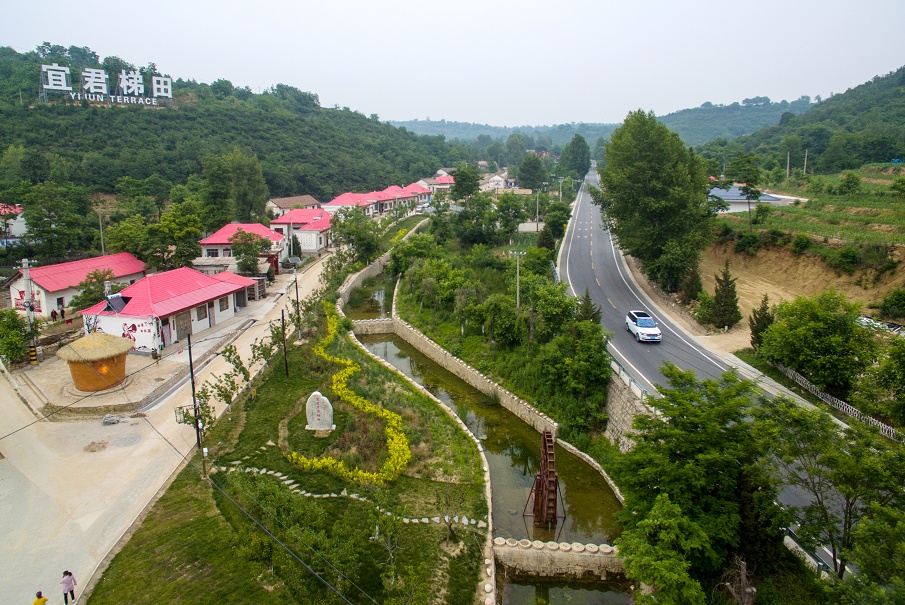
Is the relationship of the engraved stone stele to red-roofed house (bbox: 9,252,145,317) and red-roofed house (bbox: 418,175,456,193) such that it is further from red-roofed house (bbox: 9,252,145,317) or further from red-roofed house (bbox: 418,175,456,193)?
red-roofed house (bbox: 418,175,456,193)

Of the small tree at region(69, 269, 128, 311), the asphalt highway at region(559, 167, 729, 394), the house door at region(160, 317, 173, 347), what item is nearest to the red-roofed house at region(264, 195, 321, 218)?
the asphalt highway at region(559, 167, 729, 394)

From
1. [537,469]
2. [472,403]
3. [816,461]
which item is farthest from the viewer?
[472,403]

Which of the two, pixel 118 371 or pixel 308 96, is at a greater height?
pixel 308 96

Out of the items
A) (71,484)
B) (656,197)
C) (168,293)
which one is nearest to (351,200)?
(168,293)

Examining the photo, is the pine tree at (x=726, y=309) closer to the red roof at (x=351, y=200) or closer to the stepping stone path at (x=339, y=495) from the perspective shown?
the stepping stone path at (x=339, y=495)

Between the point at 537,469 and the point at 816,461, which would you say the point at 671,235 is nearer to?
the point at 537,469

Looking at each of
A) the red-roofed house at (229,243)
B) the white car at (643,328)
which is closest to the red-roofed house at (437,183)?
the red-roofed house at (229,243)

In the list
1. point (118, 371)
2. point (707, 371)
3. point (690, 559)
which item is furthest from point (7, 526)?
point (707, 371)

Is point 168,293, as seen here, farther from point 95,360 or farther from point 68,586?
point 68,586
